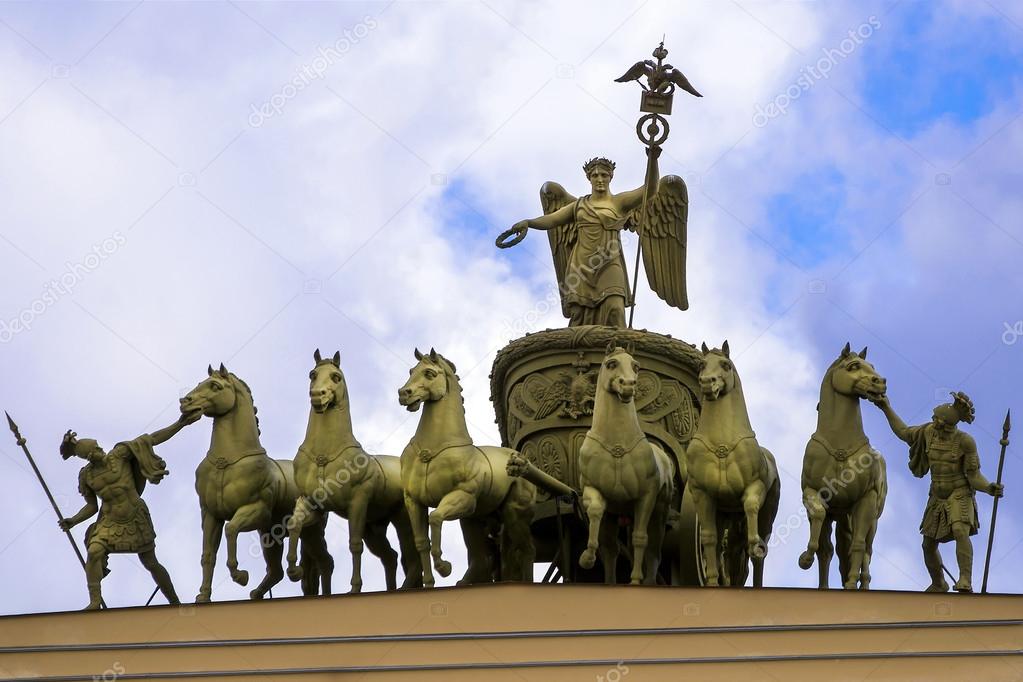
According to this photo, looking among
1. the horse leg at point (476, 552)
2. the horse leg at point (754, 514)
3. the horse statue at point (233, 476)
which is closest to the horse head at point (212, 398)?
the horse statue at point (233, 476)

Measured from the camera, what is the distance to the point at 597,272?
39.1 meters

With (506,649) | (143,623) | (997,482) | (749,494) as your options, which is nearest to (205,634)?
(143,623)

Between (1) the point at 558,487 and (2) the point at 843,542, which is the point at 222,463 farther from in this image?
(2) the point at 843,542

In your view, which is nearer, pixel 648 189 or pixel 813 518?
pixel 813 518

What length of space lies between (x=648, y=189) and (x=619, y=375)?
557cm

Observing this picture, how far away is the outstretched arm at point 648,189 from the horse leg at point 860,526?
240 inches

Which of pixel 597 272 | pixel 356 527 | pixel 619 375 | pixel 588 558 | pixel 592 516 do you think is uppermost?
pixel 597 272

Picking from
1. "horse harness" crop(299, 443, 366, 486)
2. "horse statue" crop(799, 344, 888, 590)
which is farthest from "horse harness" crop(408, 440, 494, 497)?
"horse statue" crop(799, 344, 888, 590)

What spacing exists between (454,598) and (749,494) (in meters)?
3.42

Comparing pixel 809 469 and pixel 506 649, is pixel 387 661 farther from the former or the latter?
pixel 809 469

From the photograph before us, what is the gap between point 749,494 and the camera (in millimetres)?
34344

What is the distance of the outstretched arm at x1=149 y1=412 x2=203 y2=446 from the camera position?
1394 inches

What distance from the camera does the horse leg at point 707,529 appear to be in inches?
1356

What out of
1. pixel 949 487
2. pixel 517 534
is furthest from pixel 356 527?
pixel 949 487
